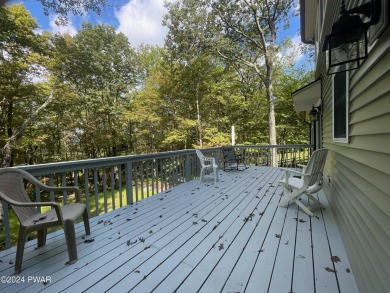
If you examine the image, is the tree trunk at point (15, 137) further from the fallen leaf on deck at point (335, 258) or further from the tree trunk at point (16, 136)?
the fallen leaf on deck at point (335, 258)

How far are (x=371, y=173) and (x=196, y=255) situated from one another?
1636mm

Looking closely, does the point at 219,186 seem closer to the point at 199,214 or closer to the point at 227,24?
the point at 199,214

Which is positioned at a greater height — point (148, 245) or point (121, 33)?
point (121, 33)

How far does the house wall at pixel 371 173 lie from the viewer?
1150 millimetres

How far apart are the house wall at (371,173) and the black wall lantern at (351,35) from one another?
10 cm

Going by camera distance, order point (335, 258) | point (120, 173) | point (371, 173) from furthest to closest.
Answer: point (120, 173) → point (335, 258) → point (371, 173)

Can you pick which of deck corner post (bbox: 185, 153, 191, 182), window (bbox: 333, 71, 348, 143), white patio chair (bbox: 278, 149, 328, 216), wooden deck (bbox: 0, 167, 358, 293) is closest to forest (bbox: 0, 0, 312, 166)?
deck corner post (bbox: 185, 153, 191, 182)

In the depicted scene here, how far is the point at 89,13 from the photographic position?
5.38 m

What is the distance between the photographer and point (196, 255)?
2.08 m

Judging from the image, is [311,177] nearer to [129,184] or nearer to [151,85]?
[129,184]

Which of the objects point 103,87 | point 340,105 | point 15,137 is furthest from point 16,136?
point 340,105

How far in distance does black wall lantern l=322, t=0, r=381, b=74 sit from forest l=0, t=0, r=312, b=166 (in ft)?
30.4

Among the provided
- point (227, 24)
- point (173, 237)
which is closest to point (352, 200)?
point (173, 237)

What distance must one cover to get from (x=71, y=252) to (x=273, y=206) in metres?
2.92
